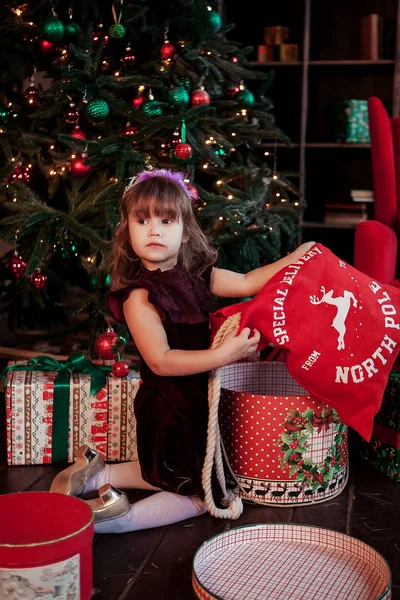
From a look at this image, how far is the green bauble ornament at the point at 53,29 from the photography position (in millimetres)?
2295

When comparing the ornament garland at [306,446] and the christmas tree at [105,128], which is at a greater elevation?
the christmas tree at [105,128]

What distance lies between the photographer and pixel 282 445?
64.4 inches

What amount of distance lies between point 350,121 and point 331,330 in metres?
2.73

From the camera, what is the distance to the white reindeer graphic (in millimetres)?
1541

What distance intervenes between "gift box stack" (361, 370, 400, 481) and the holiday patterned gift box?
2.10 feet

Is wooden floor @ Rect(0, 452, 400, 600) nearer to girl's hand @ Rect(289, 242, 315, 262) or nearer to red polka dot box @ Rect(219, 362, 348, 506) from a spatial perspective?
red polka dot box @ Rect(219, 362, 348, 506)

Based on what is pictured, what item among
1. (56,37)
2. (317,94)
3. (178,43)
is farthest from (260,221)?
(317,94)

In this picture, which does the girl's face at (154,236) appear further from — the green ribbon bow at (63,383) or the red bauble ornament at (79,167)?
the red bauble ornament at (79,167)

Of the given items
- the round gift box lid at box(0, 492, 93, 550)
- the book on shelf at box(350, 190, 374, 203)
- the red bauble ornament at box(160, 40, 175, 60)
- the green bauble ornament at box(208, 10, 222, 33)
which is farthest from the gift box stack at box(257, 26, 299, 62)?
the round gift box lid at box(0, 492, 93, 550)

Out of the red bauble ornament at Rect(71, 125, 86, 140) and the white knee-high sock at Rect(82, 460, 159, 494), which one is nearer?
the white knee-high sock at Rect(82, 460, 159, 494)

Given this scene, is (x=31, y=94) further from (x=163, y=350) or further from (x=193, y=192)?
(x=163, y=350)

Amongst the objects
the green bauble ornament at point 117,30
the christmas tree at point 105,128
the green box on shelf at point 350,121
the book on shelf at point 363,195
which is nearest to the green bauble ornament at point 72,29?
the christmas tree at point 105,128

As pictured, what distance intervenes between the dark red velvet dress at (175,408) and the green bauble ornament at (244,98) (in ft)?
4.26

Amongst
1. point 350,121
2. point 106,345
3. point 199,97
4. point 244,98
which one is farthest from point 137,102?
point 350,121
